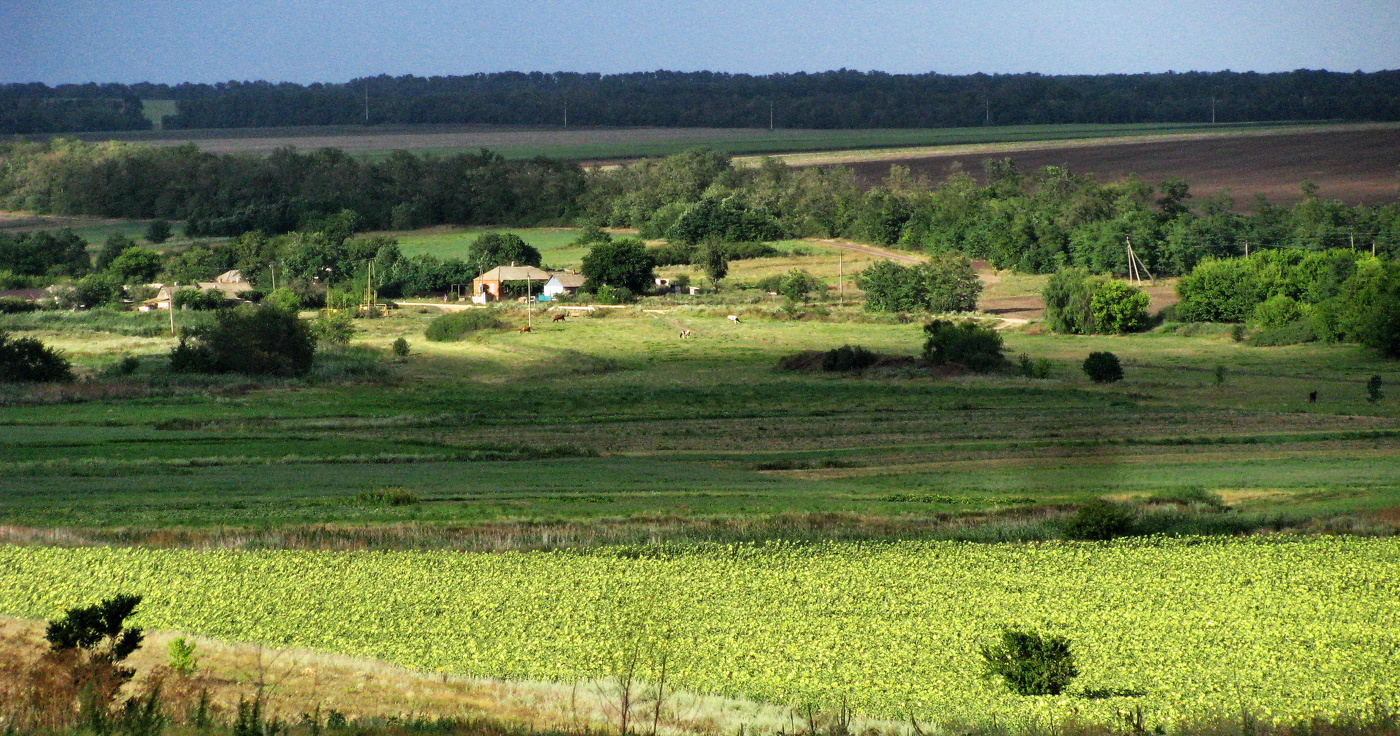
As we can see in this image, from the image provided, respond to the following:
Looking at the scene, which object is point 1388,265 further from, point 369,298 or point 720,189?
point 720,189

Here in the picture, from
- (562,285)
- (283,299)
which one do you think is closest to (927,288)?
(562,285)

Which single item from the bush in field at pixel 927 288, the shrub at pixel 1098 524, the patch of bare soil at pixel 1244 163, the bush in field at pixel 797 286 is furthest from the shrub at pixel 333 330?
the patch of bare soil at pixel 1244 163

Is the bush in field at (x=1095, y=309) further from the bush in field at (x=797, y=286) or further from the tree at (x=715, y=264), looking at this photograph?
the tree at (x=715, y=264)

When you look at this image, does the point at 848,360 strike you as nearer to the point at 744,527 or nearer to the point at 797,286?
the point at 797,286

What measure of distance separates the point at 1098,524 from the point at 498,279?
230 feet

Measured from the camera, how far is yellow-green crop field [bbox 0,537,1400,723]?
56.3ft

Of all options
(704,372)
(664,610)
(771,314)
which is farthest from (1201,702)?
(771,314)

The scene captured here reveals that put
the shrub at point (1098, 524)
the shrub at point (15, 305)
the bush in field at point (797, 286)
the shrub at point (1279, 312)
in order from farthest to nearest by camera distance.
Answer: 1. the bush in field at point (797, 286)
2. the shrub at point (15, 305)
3. the shrub at point (1279, 312)
4. the shrub at point (1098, 524)

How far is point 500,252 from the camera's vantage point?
101125mm

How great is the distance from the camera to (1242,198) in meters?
115

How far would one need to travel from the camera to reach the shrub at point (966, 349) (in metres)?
57.3

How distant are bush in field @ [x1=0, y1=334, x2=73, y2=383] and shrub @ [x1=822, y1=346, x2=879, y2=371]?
31194 mm

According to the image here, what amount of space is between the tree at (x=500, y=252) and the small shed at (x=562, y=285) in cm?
769

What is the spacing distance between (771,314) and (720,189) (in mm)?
50188
